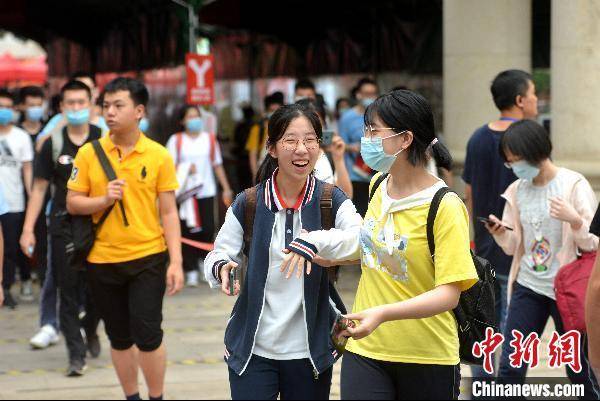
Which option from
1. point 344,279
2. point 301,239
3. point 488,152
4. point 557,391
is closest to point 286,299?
point 301,239

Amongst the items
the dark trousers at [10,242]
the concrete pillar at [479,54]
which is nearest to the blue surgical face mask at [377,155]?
the dark trousers at [10,242]

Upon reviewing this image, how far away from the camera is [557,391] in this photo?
7.42m

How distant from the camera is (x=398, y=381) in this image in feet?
14.4

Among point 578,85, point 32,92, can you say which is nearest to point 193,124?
point 32,92

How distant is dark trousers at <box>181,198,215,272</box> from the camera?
11976 millimetres

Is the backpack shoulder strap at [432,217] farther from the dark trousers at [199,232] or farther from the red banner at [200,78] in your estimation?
the red banner at [200,78]

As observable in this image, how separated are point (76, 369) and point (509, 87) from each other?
3.57 metres

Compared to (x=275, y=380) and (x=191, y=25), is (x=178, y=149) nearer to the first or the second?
(x=191, y=25)

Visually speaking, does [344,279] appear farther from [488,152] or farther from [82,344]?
[488,152]

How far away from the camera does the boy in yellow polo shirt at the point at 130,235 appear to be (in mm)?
6477

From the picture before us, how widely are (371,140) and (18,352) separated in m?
5.48

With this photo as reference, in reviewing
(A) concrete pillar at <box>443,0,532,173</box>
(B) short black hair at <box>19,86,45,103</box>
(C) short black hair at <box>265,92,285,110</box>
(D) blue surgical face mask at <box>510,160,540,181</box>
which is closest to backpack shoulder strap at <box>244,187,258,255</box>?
(D) blue surgical face mask at <box>510,160,540,181</box>

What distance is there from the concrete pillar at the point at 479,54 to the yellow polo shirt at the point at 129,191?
5409mm

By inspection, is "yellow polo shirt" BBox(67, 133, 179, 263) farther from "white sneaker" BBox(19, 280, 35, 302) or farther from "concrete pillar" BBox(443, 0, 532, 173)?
"white sneaker" BBox(19, 280, 35, 302)
